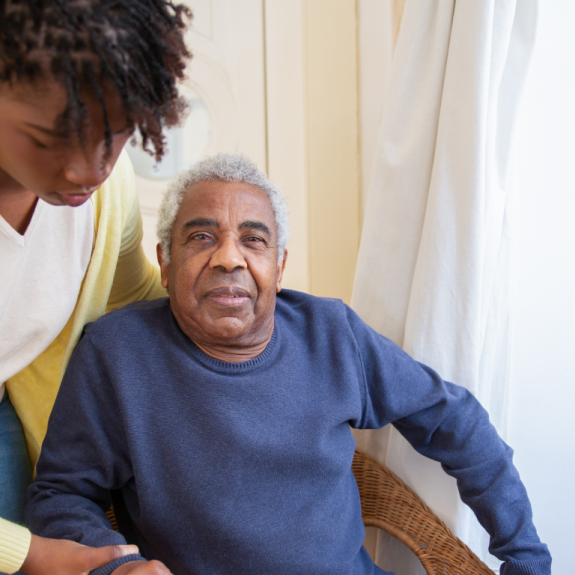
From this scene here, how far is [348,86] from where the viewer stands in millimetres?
1874

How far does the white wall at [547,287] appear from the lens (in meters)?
1.28

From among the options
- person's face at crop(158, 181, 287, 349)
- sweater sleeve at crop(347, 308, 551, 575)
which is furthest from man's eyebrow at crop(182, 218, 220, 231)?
sweater sleeve at crop(347, 308, 551, 575)

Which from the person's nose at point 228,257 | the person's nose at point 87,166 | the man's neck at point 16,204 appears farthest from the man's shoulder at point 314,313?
the person's nose at point 87,166

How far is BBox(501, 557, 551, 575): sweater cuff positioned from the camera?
42.9 inches

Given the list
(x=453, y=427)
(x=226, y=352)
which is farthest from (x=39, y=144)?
(x=453, y=427)

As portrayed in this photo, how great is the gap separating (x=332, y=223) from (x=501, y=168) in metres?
0.79

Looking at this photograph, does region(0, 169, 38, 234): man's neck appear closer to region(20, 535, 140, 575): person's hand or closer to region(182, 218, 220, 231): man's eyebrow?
region(182, 218, 220, 231): man's eyebrow

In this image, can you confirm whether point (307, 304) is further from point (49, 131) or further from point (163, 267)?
point (49, 131)

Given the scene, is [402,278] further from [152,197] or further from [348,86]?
[152,197]

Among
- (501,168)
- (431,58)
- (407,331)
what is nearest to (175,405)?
(407,331)

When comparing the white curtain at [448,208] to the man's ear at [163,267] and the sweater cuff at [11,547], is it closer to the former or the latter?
the man's ear at [163,267]

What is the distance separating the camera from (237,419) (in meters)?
1.04

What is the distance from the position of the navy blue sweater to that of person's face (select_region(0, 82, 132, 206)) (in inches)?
20.4

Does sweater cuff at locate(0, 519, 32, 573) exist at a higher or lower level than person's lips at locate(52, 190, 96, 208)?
lower
